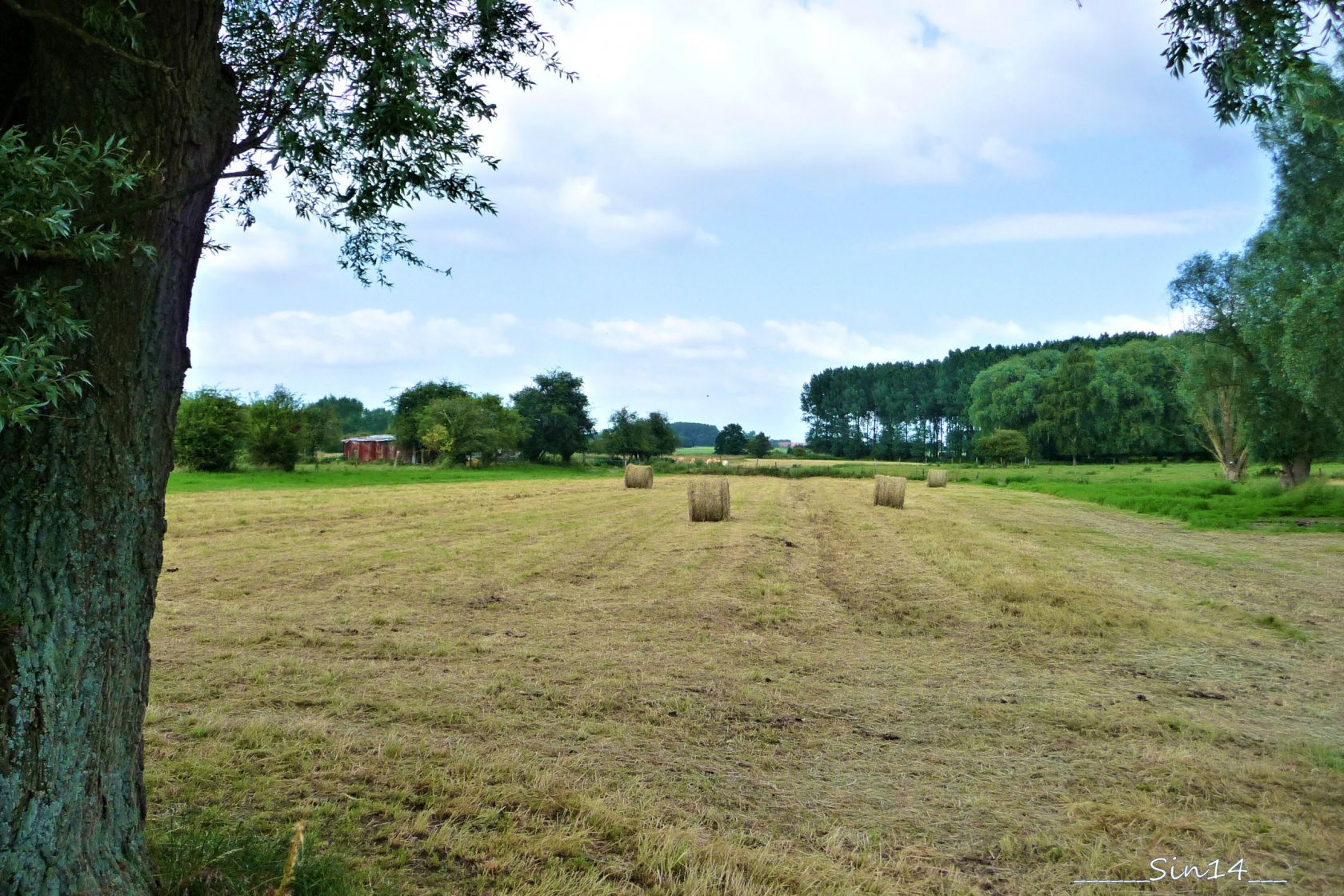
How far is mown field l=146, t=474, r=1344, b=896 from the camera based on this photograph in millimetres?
4785

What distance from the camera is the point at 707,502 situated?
80.6ft

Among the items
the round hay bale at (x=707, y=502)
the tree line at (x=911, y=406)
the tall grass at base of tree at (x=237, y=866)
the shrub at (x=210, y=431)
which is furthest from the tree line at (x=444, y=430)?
the tall grass at base of tree at (x=237, y=866)

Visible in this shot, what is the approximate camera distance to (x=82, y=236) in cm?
320

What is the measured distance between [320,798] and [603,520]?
19.7 meters

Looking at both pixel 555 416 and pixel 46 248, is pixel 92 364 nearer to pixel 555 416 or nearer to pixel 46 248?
pixel 46 248

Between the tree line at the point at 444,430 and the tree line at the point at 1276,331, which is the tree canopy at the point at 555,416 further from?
the tree line at the point at 1276,331

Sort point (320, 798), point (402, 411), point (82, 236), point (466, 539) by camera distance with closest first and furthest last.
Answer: point (82, 236)
point (320, 798)
point (466, 539)
point (402, 411)

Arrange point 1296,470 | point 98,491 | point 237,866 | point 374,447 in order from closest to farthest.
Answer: point 98,491, point 237,866, point 1296,470, point 374,447

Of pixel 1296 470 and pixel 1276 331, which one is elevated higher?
pixel 1276 331

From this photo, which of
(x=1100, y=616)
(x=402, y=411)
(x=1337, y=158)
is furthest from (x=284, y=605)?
(x=402, y=411)

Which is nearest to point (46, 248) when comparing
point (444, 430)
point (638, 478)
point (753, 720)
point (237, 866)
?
point (237, 866)

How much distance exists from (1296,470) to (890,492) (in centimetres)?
1758

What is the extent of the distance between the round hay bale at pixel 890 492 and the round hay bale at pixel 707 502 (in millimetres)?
10487

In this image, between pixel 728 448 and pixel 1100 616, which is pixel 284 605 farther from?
pixel 728 448
